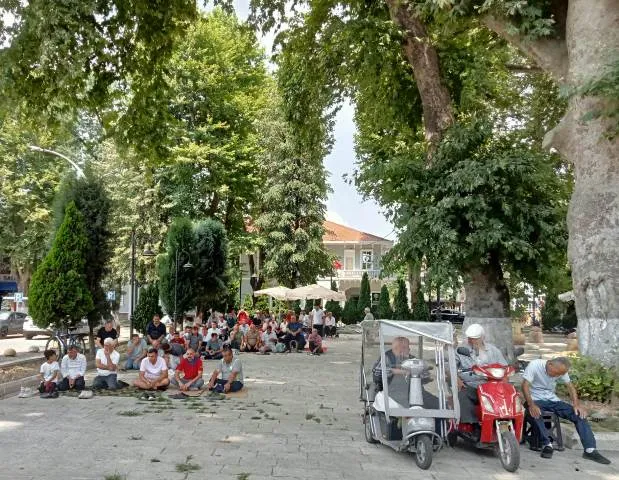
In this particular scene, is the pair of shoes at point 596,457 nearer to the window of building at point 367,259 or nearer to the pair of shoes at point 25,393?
the pair of shoes at point 25,393

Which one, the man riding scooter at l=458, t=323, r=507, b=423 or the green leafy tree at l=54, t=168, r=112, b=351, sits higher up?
the green leafy tree at l=54, t=168, r=112, b=351

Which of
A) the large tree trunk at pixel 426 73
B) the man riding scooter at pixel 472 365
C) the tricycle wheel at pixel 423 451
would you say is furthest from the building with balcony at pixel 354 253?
the tricycle wheel at pixel 423 451

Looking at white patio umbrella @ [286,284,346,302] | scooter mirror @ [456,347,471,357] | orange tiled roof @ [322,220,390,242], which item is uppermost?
orange tiled roof @ [322,220,390,242]

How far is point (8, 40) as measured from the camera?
1448 cm

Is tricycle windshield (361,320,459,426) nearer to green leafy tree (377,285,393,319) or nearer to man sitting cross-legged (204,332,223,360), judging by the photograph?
man sitting cross-legged (204,332,223,360)

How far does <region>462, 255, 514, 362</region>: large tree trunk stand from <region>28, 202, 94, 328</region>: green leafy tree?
10.6 m

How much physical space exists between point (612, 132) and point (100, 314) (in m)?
15.6

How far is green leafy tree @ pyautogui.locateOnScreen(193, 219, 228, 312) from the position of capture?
31969 mm

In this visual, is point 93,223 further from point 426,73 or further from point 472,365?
point 472,365

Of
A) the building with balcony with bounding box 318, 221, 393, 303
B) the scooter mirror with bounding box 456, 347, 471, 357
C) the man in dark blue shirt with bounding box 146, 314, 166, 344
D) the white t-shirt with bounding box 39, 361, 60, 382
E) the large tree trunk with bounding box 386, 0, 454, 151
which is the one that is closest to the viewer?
the scooter mirror with bounding box 456, 347, 471, 357

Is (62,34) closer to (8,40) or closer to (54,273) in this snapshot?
(8,40)

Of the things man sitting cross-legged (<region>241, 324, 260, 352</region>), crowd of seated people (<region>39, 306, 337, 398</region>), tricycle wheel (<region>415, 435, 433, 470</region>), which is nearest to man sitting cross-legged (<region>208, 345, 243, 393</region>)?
crowd of seated people (<region>39, 306, 337, 398</region>)

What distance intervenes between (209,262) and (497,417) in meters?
26.4

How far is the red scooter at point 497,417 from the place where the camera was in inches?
288
